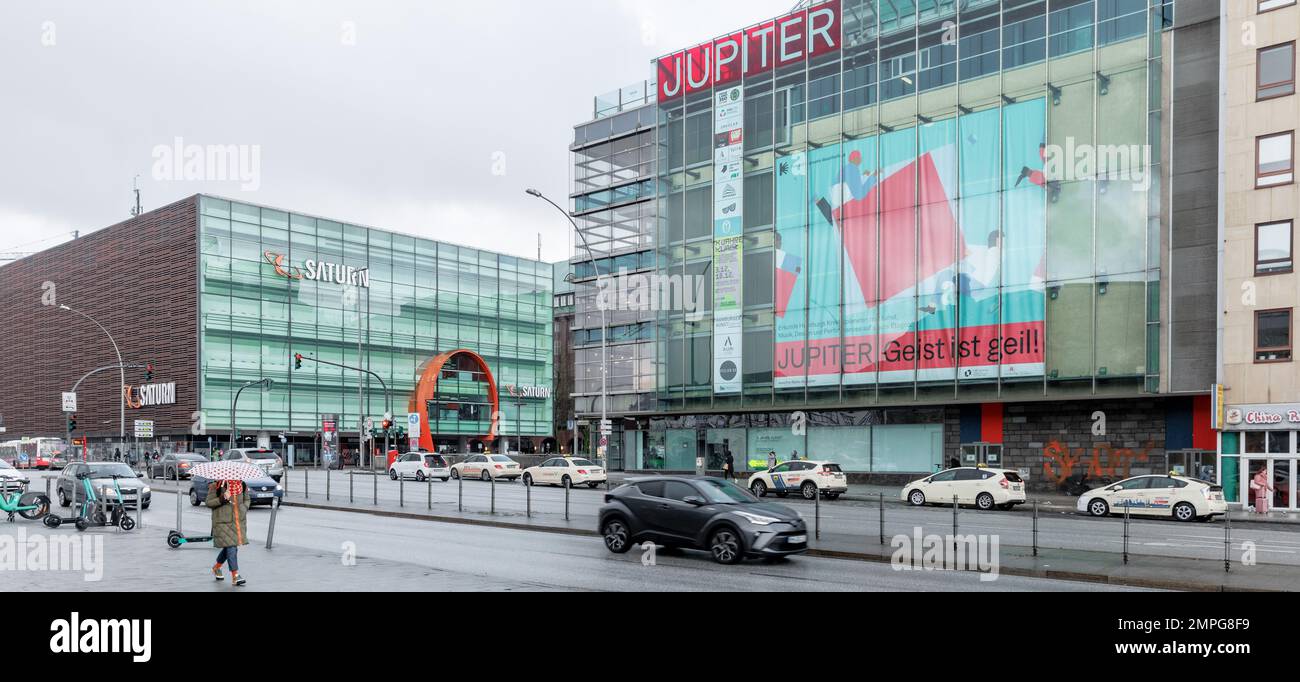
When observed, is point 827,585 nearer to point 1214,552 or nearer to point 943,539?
point 943,539

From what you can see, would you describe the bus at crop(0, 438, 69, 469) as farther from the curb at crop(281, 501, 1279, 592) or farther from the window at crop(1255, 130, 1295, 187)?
the window at crop(1255, 130, 1295, 187)

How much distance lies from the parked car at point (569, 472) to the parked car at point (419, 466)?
690 centimetres

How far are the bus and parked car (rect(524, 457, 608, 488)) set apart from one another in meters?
50.6

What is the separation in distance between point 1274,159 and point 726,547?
28177 mm

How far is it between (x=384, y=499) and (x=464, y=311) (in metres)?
64.2

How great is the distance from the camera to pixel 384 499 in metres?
33.2

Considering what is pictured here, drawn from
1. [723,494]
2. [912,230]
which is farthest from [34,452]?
[723,494]

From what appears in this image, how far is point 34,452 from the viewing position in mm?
84000

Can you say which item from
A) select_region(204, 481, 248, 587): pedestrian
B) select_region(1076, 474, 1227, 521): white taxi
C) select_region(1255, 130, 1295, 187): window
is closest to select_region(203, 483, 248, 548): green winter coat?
select_region(204, 481, 248, 587): pedestrian

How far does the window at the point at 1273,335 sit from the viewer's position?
33.2 m

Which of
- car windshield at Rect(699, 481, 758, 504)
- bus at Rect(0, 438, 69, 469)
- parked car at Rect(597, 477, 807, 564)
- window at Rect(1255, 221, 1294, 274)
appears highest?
window at Rect(1255, 221, 1294, 274)

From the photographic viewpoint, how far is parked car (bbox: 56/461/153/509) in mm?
24094

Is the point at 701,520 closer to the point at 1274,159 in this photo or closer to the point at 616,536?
the point at 616,536
